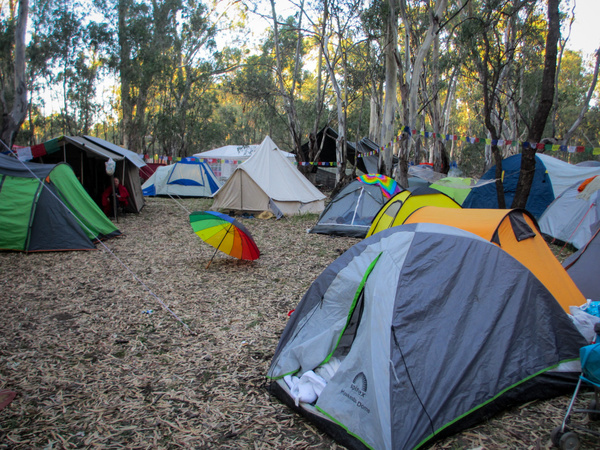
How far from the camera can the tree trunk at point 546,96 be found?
18.3ft

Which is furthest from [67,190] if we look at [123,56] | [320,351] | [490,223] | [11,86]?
[11,86]

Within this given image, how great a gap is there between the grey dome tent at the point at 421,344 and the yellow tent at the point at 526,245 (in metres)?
0.76

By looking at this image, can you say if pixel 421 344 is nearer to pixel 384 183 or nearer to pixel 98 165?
pixel 384 183

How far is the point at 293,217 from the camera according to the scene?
480 inches

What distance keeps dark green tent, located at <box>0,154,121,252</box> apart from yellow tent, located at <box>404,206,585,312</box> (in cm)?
616

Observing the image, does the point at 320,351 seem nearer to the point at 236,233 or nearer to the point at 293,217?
the point at 236,233

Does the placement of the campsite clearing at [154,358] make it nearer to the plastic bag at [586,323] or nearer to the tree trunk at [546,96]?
the plastic bag at [586,323]

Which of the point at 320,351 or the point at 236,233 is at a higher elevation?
the point at 236,233

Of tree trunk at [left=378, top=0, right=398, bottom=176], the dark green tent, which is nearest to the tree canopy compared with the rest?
tree trunk at [left=378, top=0, right=398, bottom=176]

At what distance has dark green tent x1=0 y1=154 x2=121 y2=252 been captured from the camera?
7.31 metres

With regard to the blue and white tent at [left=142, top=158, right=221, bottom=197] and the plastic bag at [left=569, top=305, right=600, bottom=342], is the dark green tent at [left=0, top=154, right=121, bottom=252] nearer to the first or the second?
the plastic bag at [left=569, top=305, right=600, bottom=342]

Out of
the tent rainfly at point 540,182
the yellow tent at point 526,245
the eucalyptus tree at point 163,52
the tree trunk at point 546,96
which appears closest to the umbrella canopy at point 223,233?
the yellow tent at point 526,245

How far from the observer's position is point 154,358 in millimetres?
3850

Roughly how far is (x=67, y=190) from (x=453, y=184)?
9688 millimetres
